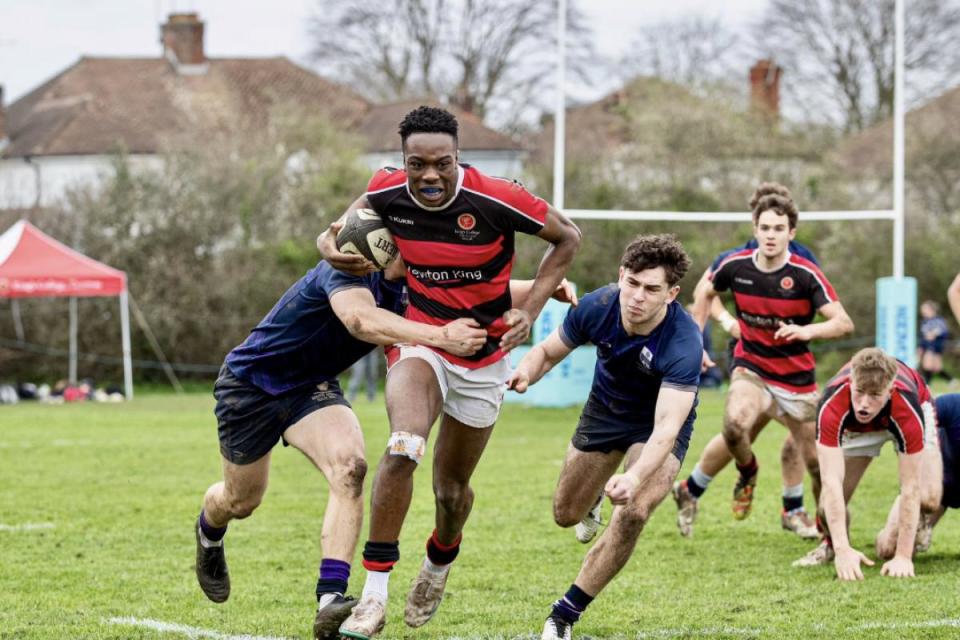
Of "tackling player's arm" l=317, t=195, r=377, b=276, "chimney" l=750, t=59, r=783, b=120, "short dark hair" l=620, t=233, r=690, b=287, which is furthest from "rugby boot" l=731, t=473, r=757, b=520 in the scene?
"chimney" l=750, t=59, r=783, b=120

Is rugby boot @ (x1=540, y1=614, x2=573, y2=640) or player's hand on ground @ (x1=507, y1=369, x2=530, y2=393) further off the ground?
player's hand on ground @ (x1=507, y1=369, x2=530, y2=393)

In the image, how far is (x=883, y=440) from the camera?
8.18 meters

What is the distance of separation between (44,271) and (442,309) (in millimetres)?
18927

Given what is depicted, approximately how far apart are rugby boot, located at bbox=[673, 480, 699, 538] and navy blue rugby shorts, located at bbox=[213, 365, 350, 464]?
11.8ft

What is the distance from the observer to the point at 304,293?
6.25 metres

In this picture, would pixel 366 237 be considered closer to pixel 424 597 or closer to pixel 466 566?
pixel 424 597

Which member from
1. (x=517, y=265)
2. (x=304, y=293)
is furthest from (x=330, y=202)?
(x=304, y=293)

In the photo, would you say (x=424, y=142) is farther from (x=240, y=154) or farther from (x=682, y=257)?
(x=240, y=154)

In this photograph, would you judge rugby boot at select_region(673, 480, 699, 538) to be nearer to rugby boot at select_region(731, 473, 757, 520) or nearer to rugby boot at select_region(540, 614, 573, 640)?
rugby boot at select_region(731, 473, 757, 520)

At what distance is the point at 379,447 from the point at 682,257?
973 cm

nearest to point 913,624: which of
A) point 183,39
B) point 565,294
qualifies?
point 565,294

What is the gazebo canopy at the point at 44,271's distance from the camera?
23203 millimetres

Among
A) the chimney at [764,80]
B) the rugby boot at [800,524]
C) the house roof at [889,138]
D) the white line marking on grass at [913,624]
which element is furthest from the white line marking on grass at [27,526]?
the chimney at [764,80]

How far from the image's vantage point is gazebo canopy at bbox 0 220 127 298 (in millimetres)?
23203
